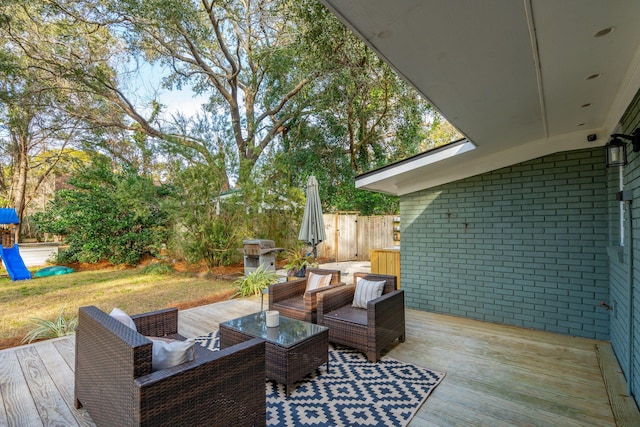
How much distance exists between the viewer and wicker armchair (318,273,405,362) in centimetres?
336

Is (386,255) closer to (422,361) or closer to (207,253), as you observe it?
(422,361)

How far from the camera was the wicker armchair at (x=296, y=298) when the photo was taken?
3971 millimetres

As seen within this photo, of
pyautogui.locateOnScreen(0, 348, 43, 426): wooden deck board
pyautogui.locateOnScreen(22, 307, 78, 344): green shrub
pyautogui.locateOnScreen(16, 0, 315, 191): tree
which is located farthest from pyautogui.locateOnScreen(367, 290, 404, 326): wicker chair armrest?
pyautogui.locateOnScreen(16, 0, 315, 191): tree

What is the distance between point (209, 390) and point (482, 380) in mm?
2584

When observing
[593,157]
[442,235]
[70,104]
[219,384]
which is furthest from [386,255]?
[70,104]

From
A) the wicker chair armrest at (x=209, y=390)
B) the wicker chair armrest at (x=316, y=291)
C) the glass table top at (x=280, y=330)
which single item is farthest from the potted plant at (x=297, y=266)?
the wicker chair armrest at (x=209, y=390)

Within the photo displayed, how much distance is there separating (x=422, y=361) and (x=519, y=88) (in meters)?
2.85

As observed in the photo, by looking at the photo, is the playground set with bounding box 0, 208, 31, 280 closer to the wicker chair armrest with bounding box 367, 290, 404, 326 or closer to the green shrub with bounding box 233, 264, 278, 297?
the green shrub with bounding box 233, 264, 278, 297

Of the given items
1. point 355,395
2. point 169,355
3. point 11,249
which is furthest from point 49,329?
point 11,249

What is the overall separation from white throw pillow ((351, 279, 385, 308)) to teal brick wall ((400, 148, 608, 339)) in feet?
5.92

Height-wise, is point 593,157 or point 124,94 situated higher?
point 124,94

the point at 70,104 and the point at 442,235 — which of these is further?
the point at 70,104

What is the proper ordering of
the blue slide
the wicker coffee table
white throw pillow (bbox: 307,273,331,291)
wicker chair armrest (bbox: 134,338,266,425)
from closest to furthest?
wicker chair armrest (bbox: 134,338,266,425)
the wicker coffee table
white throw pillow (bbox: 307,273,331,291)
the blue slide

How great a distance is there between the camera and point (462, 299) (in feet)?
16.5
